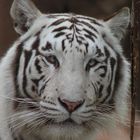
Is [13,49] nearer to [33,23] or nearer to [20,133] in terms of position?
[33,23]

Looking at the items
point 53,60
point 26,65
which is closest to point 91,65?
point 53,60

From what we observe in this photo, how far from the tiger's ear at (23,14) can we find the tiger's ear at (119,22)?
29 centimetres

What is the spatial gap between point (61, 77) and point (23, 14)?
0.34m

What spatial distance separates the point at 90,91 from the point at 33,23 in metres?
0.35

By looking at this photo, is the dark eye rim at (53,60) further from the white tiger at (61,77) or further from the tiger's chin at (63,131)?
the tiger's chin at (63,131)

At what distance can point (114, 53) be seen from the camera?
3.05 metres

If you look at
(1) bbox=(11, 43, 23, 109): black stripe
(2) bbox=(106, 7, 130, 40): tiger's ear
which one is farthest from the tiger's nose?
(2) bbox=(106, 7, 130, 40): tiger's ear

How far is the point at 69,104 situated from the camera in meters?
2.78

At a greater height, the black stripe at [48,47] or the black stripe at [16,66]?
the black stripe at [48,47]

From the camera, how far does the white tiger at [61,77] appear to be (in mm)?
2826

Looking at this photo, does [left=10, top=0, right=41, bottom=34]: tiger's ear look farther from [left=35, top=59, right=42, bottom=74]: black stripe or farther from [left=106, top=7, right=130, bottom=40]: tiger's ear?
[left=106, top=7, right=130, bottom=40]: tiger's ear

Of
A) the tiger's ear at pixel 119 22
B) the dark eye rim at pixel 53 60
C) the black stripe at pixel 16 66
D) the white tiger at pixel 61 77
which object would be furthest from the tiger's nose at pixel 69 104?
the tiger's ear at pixel 119 22

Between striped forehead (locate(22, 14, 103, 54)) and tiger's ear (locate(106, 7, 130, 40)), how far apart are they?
0.06m

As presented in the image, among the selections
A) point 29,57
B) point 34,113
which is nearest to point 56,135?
point 34,113
